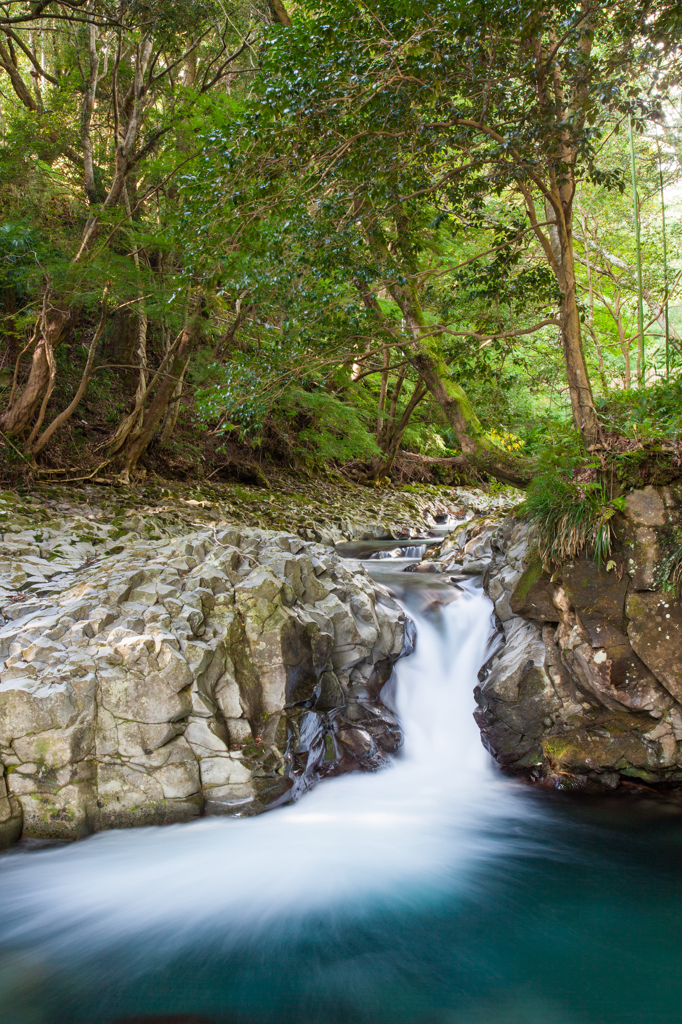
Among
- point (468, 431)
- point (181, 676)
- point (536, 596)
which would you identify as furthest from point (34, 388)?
point (536, 596)

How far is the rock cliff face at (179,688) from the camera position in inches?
173

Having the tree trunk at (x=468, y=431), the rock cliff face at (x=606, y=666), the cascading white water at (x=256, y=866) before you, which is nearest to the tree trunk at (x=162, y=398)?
the tree trunk at (x=468, y=431)

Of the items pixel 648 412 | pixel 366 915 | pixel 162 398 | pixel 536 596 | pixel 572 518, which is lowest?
pixel 366 915

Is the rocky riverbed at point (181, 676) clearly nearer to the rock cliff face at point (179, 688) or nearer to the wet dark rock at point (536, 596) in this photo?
the rock cliff face at point (179, 688)

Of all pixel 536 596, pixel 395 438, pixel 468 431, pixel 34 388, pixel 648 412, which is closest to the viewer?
pixel 536 596

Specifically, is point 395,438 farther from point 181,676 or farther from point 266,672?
point 181,676

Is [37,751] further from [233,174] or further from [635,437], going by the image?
[635,437]

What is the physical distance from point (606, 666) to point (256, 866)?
3257 mm

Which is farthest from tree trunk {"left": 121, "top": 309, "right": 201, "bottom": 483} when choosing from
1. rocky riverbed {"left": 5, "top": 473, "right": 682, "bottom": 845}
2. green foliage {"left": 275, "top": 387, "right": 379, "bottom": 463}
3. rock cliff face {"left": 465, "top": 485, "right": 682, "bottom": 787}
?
rock cliff face {"left": 465, "top": 485, "right": 682, "bottom": 787}

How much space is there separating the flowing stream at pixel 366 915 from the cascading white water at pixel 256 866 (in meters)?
0.01

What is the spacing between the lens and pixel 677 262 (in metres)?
14.3

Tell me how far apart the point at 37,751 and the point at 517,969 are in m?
3.46

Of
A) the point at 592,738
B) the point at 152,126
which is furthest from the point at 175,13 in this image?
the point at 592,738

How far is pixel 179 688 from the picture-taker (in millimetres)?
4742
